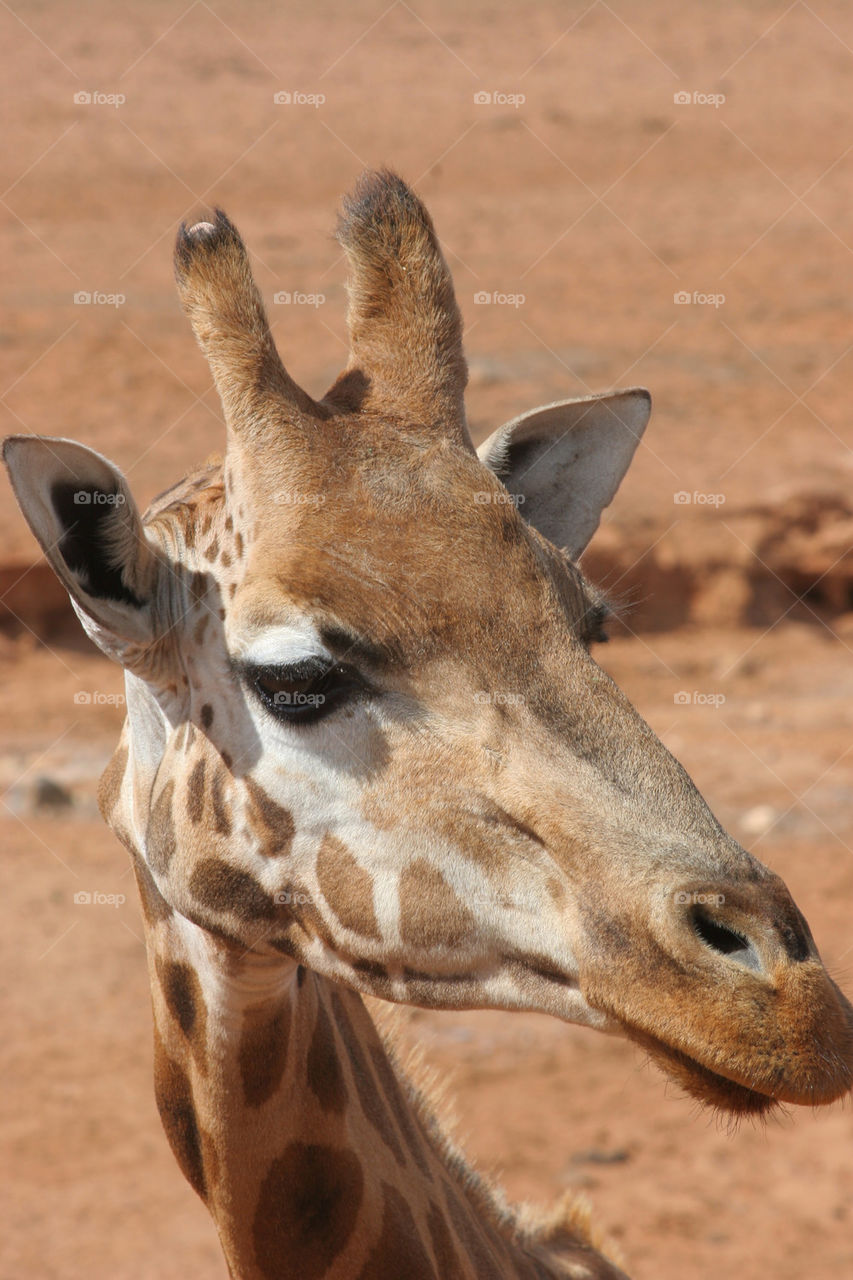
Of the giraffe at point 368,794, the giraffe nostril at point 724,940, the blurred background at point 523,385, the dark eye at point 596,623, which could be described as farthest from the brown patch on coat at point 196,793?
the blurred background at point 523,385

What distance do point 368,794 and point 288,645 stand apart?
0.44m

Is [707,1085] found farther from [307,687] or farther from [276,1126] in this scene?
[276,1126]

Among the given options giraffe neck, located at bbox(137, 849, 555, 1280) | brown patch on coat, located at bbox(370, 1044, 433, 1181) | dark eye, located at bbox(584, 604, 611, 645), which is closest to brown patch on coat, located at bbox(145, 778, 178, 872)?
giraffe neck, located at bbox(137, 849, 555, 1280)

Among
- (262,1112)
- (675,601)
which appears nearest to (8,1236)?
(262,1112)

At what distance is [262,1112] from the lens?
3996mm

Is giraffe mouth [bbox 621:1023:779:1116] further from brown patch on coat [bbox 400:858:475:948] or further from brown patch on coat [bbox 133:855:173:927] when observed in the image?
brown patch on coat [bbox 133:855:173:927]

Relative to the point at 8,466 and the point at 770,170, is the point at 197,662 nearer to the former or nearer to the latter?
the point at 8,466

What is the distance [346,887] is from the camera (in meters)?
3.58

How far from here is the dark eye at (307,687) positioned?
351 cm

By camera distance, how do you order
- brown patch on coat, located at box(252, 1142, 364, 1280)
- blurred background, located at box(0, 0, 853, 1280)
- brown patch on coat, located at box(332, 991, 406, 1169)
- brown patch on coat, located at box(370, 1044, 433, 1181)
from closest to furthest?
brown patch on coat, located at box(252, 1142, 364, 1280) → brown patch on coat, located at box(332, 991, 406, 1169) → brown patch on coat, located at box(370, 1044, 433, 1181) → blurred background, located at box(0, 0, 853, 1280)

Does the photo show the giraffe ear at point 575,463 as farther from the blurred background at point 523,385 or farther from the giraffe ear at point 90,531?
the giraffe ear at point 90,531

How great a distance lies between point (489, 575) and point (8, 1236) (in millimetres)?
6371

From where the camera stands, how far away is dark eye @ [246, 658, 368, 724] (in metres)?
3.51

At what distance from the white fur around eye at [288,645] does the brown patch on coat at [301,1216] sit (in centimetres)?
150
